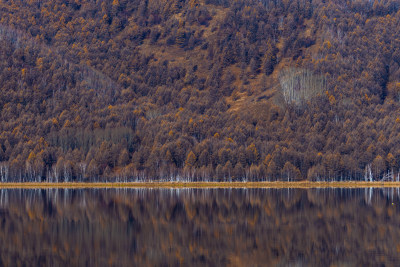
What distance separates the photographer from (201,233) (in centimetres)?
7288

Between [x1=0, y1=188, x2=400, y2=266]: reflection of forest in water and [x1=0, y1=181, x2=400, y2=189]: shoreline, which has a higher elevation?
[x1=0, y1=188, x2=400, y2=266]: reflection of forest in water

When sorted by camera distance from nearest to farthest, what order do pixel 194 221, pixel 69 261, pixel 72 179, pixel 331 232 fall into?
pixel 69 261
pixel 331 232
pixel 194 221
pixel 72 179

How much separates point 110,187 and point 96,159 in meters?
24.0

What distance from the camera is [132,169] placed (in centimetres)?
18812

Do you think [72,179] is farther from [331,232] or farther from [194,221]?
[331,232]

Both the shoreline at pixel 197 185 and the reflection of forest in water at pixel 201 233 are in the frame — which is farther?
the shoreline at pixel 197 185

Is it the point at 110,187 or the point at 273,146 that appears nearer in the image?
the point at 110,187

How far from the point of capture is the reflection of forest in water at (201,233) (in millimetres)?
58088

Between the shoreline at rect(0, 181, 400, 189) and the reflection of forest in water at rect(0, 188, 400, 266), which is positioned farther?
the shoreline at rect(0, 181, 400, 189)

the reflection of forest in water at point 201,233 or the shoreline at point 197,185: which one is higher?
the reflection of forest in water at point 201,233

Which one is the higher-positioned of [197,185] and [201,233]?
[201,233]

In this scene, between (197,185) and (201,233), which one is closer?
(201,233)

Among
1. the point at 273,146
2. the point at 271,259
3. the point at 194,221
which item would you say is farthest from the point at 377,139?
the point at 271,259

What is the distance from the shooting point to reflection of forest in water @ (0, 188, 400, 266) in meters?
58.1
